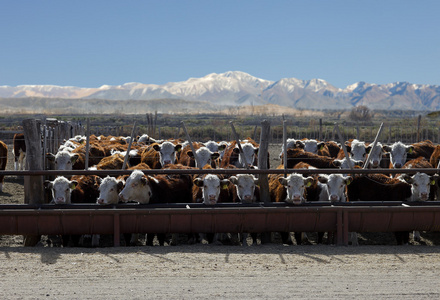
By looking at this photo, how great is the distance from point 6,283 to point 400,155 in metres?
11.2

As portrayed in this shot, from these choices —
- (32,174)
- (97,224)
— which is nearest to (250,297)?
(97,224)

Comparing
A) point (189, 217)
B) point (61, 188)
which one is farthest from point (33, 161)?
point (189, 217)

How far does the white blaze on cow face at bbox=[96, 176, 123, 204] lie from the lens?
31.8 ft

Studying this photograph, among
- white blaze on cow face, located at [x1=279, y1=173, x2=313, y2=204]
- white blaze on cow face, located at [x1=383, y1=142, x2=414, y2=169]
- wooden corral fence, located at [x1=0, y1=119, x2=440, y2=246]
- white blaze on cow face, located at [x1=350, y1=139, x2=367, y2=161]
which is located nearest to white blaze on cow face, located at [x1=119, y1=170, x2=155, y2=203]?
wooden corral fence, located at [x1=0, y1=119, x2=440, y2=246]

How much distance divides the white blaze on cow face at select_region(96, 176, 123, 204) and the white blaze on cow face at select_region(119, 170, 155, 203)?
143mm

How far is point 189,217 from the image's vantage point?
27.8ft

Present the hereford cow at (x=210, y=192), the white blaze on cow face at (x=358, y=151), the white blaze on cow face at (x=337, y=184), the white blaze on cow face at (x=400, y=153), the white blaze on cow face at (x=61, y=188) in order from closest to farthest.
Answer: the hereford cow at (x=210, y=192) < the white blaze on cow face at (x=61, y=188) < the white blaze on cow face at (x=337, y=184) < the white blaze on cow face at (x=400, y=153) < the white blaze on cow face at (x=358, y=151)

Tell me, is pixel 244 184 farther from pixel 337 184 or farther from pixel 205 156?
pixel 205 156

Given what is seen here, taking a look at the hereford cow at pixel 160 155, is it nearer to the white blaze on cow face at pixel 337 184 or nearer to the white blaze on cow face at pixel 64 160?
the white blaze on cow face at pixel 64 160

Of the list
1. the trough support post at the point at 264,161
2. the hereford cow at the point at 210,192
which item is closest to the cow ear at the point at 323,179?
the trough support post at the point at 264,161

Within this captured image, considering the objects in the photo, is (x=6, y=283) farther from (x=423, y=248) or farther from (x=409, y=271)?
(x=423, y=248)

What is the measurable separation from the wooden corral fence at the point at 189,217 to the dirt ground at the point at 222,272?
13.7 inches

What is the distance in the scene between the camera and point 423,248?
8.39 meters

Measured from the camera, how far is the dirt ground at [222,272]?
19.6 ft
